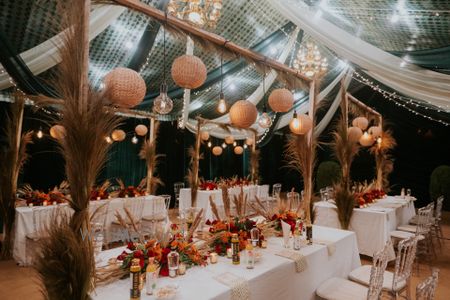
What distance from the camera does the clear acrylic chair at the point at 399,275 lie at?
2465mm

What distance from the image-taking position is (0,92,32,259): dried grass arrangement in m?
4.57

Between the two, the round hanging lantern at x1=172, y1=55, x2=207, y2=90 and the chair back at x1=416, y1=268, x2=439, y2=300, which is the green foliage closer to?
the round hanging lantern at x1=172, y1=55, x2=207, y2=90

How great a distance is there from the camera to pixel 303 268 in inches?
94.7

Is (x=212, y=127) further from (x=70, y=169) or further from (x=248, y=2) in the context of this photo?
(x=70, y=169)

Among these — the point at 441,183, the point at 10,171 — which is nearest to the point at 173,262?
the point at 10,171

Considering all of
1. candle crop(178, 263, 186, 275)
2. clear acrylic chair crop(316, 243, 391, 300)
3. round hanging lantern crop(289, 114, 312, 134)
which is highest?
round hanging lantern crop(289, 114, 312, 134)

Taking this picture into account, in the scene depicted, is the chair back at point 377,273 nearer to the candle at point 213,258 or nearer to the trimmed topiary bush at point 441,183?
the candle at point 213,258

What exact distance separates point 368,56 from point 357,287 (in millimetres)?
2757

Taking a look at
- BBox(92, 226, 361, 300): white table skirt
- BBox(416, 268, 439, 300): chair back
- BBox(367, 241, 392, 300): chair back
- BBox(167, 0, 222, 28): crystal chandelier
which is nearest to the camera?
BBox(416, 268, 439, 300): chair back

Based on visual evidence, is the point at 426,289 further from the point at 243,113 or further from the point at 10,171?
the point at 10,171

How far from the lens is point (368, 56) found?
374cm

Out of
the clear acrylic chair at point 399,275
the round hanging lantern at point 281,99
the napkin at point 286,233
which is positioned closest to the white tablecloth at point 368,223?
the clear acrylic chair at point 399,275

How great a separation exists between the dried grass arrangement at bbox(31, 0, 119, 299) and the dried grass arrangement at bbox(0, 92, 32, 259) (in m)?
3.74

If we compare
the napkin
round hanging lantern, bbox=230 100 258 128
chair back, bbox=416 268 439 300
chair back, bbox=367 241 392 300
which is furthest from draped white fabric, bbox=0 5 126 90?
chair back, bbox=416 268 439 300
